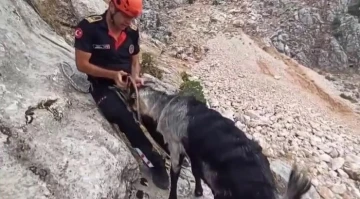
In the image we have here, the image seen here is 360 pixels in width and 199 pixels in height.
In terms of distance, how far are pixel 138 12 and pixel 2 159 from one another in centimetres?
155

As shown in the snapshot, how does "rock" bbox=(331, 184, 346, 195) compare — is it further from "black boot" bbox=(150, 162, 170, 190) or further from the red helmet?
the red helmet

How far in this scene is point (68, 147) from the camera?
3.87 m

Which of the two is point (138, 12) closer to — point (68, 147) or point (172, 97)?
point (172, 97)

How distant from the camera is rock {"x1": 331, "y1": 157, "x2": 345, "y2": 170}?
7.38 meters

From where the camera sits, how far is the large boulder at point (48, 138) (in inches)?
141

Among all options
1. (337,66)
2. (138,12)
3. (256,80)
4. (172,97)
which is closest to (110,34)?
(138,12)

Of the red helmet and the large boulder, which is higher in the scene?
the red helmet

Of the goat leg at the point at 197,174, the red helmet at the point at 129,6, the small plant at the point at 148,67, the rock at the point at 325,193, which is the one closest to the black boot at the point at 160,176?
the goat leg at the point at 197,174

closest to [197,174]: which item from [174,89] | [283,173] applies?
[174,89]

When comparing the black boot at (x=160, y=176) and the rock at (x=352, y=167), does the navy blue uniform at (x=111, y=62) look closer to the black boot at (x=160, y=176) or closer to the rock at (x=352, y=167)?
the black boot at (x=160, y=176)

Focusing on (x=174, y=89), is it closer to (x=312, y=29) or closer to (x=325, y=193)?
(x=325, y=193)

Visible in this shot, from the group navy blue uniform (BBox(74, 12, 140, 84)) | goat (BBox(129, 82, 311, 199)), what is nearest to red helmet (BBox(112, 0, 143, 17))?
navy blue uniform (BBox(74, 12, 140, 84))

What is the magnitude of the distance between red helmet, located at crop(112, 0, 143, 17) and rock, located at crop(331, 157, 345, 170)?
4582 mm

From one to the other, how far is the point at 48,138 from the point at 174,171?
106 centimetres
